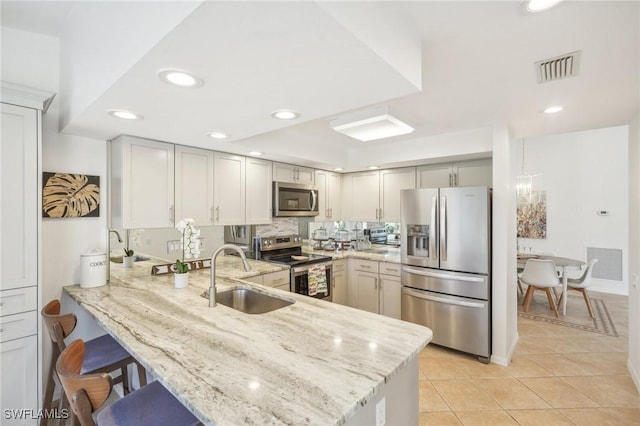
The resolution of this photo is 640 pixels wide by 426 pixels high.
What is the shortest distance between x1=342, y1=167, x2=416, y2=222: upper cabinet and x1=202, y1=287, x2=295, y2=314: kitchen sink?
98.2 inches

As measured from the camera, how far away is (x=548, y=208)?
6.18 metres

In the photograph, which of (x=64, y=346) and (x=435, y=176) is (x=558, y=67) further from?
(x=64, y=346)

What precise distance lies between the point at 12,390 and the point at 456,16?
10.7 ft

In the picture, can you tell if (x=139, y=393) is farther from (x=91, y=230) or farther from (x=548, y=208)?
(x=548, y=208)

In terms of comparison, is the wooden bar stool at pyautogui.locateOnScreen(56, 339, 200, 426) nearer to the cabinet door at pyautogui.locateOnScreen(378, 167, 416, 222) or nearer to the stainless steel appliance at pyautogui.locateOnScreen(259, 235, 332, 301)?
the stainless steel appliance at pyautogui.locateOnScreen(259, 235, 332, 301)

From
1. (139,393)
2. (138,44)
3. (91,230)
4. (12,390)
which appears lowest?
(12,390)

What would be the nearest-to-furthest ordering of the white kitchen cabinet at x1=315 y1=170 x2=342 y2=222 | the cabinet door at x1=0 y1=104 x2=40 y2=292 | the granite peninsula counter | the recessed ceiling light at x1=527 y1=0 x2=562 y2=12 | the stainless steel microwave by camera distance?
1. the granite peninsula counter
2. the recessed ceiling light at x1=527 y1=0 x2=562 y2=12
3. the cabinet door at x1=0 y1=104 x2=40 y2=292
4. the stainless steel microwave
5. the white kitchen cabinet at x1=315 y1=170 x2=342 y2=222

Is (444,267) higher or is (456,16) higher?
(456,16)

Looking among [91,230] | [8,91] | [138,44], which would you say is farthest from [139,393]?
[8,91]

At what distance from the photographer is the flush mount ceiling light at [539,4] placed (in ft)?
4.06

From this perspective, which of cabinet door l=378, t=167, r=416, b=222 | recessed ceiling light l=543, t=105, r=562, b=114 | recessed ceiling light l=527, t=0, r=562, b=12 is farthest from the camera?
cabinet door l=378, t=167, r=416, b=222

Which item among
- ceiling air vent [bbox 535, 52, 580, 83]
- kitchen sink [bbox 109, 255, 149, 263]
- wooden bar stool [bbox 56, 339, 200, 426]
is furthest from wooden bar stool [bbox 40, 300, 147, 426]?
ceiling air vent [bbox 535, 52, 580, 83]

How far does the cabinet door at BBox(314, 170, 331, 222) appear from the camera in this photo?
14.3ft

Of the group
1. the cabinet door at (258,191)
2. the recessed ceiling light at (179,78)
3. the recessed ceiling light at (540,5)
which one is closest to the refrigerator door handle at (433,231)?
the cabinet door at (258,191)
